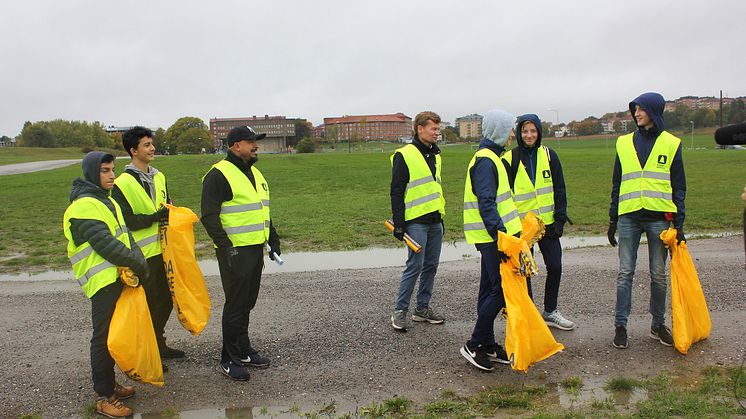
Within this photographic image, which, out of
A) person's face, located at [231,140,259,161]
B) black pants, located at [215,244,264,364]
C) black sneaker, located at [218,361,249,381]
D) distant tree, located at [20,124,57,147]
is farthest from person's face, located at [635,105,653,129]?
distant tree, located at [20,124,57,147]

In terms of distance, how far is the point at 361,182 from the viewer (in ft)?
91.0

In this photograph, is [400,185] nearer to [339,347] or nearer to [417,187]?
[417,187]

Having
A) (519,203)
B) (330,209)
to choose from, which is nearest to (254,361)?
(519,203)

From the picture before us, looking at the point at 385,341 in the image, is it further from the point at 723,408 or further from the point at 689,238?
the point at 689,238

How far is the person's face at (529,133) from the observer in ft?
17.4

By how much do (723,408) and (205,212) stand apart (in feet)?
13.4

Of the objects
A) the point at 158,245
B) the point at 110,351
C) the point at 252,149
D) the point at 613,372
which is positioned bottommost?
the point at 613,372

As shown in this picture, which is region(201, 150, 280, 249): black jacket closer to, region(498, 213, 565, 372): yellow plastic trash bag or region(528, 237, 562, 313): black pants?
region(498, 213, 565, 372): yellow plastic trash bag

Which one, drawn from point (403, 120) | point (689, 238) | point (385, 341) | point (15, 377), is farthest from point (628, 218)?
point (403, 120)

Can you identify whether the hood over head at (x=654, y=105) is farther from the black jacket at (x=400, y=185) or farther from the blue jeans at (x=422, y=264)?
the blue jeans at (x=422, y=264)

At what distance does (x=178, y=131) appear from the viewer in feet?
373

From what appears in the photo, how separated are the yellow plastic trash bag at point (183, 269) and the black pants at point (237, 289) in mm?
283

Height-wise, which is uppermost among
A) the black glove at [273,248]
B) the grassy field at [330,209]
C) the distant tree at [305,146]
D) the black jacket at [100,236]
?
the distant tree at [305,146]

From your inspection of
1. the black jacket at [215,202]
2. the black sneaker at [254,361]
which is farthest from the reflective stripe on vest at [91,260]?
the black sneaker at [254,361]
